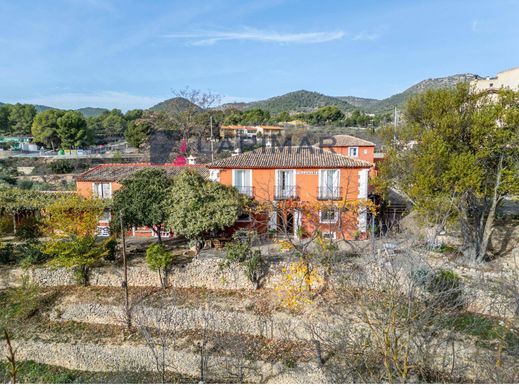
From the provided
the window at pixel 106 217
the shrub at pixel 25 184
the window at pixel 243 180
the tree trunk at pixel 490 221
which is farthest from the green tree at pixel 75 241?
the shrub at pixel 25 184

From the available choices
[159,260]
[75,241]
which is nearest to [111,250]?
[75,241]

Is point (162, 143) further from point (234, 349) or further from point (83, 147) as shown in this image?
point (234, 349)

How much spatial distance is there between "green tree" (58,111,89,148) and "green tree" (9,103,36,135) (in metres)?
19.0

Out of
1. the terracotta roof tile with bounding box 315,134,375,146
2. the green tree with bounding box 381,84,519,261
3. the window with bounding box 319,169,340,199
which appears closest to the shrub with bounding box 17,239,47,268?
the window with bounding box 319,169,340,199

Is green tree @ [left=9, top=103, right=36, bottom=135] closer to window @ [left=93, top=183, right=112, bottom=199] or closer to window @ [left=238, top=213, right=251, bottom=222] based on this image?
window @ [left=93, top=183, right=112, bottom=199]

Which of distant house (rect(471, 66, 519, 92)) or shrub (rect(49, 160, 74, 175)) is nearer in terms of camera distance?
shrub (rect(49, 160, 74, 175))

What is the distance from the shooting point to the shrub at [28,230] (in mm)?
21031

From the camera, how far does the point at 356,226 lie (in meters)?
20.7

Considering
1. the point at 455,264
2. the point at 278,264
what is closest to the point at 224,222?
the point at 278,264

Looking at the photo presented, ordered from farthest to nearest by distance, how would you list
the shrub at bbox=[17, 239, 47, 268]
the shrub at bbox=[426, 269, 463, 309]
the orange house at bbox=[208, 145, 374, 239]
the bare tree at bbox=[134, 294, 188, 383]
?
the orange house at bbox=[208, 145, 374, 239], the shrub at bbox=[17, 239, 47, 268], the bare tree at bbox=[134, 294, 188, 383], the shrub at bbox=[426, 269, 463, 309]

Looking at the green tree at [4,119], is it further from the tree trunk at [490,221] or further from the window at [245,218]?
the tree trunk at [490,221]

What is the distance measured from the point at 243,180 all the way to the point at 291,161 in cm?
321

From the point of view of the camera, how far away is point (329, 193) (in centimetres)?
2058

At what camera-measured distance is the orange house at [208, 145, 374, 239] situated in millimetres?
20359
